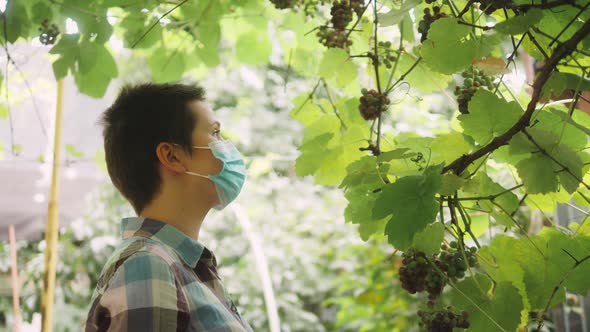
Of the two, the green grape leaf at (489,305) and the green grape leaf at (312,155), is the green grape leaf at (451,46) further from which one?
the green grape leaf at (312,155)

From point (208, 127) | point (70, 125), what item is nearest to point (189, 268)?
point (208, 127)

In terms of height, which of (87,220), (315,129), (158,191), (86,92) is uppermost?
(87,220)

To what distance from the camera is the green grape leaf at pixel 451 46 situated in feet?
2.96

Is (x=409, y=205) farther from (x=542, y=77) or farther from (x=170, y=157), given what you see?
(x=170, y=157)

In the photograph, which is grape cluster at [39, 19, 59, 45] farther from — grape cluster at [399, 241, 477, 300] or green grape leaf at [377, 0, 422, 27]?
grape cluster at [399, 241, 477, 300]

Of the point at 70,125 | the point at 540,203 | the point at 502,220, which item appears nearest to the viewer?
the point at 502,220

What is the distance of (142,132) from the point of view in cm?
139

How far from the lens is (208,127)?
1.45 metres

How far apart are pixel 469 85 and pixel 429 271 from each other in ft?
0.87

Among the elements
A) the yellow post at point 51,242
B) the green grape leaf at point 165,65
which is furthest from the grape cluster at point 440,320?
the yellow post at point 51,242

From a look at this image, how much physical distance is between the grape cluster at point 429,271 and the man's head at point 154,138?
0.57 metres

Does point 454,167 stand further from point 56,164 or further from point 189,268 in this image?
point 56,164

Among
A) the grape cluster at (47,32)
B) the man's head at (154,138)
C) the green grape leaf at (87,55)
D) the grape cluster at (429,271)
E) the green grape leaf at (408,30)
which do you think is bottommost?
the grape cluster at (429,271)

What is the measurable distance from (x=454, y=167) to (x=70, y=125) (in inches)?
89.2
